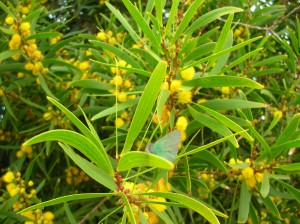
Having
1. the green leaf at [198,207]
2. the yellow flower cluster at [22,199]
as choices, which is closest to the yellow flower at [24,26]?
the yellow flower cluster at [22,199]

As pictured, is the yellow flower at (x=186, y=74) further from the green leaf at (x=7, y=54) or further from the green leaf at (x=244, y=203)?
the green leaf at (x=7, y=54)

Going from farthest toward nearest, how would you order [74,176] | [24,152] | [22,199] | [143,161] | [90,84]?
[74,176], [24,152], [22,199], [90,84], [143,161]

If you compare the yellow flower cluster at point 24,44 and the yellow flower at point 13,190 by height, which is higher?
the yellow flower cluster at point 24,44

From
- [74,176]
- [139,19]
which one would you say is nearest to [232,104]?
[139,19]

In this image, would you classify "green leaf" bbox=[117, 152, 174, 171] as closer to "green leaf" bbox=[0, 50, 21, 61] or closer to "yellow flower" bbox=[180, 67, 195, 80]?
"yellow flower" bbox=[180, 67, 195, 80]

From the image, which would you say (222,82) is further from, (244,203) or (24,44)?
(24,44)

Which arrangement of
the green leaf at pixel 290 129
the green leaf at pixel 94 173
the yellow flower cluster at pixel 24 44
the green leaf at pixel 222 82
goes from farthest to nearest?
the yellow flower cluster at pixel 24 44 < the green leaf at pixel 290 129 < the green leaf at pixel 222 82 < the green leaf at pixel 94 173

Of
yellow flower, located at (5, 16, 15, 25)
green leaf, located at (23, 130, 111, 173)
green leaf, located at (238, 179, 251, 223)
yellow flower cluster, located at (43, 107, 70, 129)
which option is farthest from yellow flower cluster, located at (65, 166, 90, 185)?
green leaf, located at (23, 130, 111, 173)

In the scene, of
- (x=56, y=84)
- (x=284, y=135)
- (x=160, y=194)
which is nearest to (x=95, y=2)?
(x=56, y=84)
